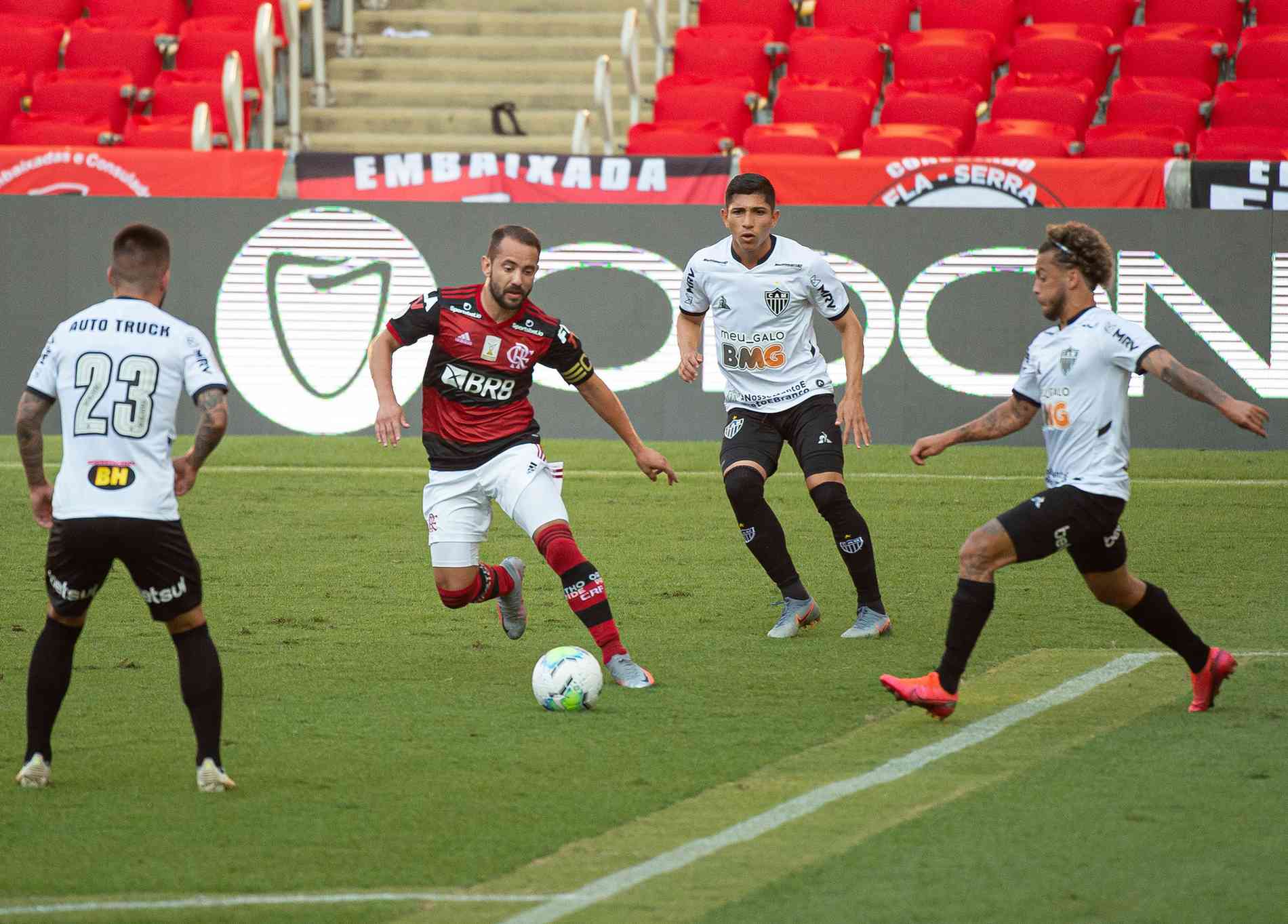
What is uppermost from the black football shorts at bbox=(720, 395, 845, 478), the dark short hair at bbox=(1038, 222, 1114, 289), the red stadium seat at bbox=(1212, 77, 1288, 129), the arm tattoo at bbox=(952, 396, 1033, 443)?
the dark short hair at bbox=(1038, 222, 1114, 289)

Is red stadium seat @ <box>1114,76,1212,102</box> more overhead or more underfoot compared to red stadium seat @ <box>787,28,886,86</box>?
more overhead

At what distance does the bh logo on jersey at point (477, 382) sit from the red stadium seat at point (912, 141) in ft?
35.6

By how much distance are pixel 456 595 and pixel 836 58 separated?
45.4 ft

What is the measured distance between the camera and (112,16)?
21406 mm

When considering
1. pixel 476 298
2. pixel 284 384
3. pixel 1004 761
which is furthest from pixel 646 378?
pixel 1004 761

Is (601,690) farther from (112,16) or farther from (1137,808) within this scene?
(112,16)

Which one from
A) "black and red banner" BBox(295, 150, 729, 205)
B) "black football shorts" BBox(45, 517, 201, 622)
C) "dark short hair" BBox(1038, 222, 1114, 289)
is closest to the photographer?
"black football shorts" BBox(45, 517, 201, 622)

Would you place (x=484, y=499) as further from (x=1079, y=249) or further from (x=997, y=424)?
(x=1079, y=249)

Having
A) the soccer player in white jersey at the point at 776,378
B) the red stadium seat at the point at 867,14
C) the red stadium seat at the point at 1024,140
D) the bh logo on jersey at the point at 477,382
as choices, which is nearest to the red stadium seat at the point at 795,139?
the red stadium seat at the point at 1024,140

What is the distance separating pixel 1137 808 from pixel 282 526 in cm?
802

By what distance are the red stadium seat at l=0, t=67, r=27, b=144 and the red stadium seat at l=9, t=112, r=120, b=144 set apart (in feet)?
0.98

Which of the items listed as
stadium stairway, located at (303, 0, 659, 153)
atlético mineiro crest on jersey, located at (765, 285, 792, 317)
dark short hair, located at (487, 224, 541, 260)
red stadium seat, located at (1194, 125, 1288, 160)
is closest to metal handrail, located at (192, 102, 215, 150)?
stadium stairway, located at (303, 0, 659, 153)

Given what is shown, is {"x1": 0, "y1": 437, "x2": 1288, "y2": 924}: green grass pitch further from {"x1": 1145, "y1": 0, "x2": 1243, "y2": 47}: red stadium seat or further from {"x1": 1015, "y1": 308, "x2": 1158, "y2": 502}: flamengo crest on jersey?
{"x1": 1145, "y1": 0, "x2": 1243, "y2": 47}: red stadium seat

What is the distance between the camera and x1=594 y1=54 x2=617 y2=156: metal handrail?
18766 millimetres
